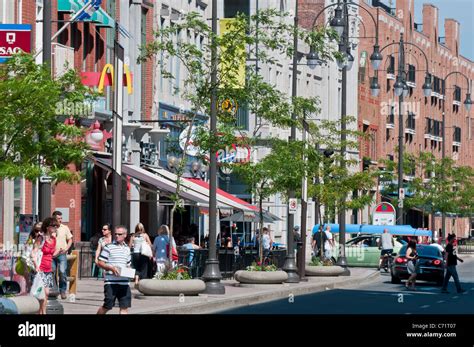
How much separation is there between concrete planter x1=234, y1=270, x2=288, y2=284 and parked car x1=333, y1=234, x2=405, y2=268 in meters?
24.7

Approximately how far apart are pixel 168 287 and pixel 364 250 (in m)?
35.2

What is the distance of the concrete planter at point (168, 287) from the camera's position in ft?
95.0

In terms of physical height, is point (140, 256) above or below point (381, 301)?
above

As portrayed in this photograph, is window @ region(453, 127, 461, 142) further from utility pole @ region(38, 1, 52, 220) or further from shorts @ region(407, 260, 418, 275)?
shorts @ region(407, 260, 418, 275)

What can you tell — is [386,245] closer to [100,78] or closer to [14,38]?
[100,78]

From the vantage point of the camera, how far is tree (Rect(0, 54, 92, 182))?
20688 mm

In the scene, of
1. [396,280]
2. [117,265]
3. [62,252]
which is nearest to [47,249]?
[117,265]

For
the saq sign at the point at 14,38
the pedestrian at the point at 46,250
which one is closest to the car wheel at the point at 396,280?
the saq sign at the point at 14,38

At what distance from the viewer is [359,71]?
8588cm

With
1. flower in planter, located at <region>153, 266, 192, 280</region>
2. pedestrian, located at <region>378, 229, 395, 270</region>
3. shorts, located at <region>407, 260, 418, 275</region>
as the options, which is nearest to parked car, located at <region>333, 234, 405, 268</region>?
pedestrian, located at <region>378, 229, 395, 270</region>

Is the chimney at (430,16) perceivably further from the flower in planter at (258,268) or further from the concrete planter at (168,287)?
the flower in planter at (258,268)

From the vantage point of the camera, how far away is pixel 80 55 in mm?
45500
